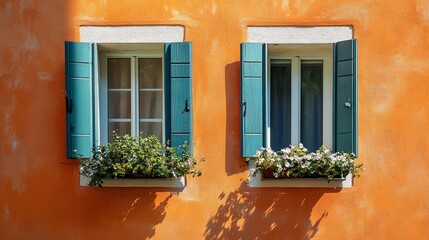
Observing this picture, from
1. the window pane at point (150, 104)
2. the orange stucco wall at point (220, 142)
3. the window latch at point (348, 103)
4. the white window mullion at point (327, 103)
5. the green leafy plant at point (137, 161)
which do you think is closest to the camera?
the green leafy plant at point (137, 161)

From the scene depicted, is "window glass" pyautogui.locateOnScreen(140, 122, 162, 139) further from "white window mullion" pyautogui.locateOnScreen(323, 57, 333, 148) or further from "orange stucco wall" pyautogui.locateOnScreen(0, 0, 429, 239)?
"white window mullion" pyautogui.locateOnScreen(323, 57, 333, 148)

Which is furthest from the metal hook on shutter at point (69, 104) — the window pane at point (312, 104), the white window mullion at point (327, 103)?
the white window mullion at point (327, 103)

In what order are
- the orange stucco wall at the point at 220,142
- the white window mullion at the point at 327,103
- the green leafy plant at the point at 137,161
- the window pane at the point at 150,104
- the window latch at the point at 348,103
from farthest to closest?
the window pane at the point at 150,104
the white window mullion at the point at 327,103
the orange stucco wall at the point at 220,142
the window latch at the point at 348,103
the green leafy plant at the point at 137,161

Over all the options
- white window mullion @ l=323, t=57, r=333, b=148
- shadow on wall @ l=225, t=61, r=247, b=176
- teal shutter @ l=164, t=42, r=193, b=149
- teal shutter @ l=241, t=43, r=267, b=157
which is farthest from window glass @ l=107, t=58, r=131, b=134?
white window mullion @ l=323, t=57, r=333, b=148

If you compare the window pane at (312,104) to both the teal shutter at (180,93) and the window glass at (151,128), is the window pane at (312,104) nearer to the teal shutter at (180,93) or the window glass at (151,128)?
the teal shutter at (180,93)

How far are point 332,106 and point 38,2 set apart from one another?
3.01m

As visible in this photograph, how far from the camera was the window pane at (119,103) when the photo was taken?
22.9 ft

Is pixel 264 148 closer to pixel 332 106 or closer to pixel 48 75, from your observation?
pixel 332 106

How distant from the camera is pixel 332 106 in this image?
674cm

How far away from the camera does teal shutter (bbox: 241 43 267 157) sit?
6.55 metres

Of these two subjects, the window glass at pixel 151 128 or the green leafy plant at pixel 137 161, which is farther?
the window glass at pixel 151 128

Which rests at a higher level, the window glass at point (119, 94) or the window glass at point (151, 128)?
the window glass at point (119, 94)

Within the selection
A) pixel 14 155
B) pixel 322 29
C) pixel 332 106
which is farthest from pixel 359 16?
pixel 14 155

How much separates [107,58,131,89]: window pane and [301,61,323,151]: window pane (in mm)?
1750
